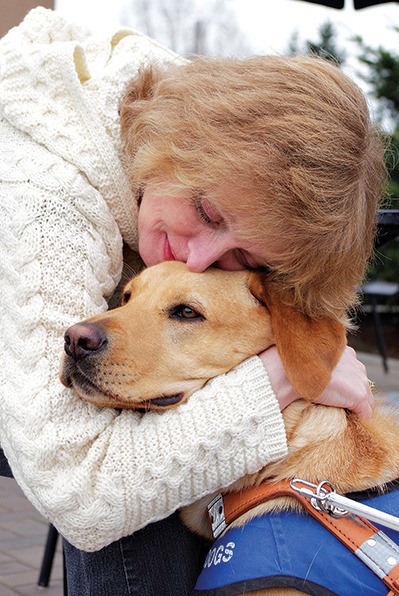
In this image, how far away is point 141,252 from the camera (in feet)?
8.18

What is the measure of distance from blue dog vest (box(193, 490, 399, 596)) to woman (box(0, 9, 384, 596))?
0.53 ft

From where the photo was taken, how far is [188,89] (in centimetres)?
233

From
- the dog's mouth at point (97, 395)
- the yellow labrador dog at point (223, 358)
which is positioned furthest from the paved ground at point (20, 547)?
the dog's mouth at point (97, 395)

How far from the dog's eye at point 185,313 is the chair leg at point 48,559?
1.73m

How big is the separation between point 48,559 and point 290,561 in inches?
84.1

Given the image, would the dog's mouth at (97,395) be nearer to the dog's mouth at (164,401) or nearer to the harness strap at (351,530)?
the dog's mouth at (164,401)

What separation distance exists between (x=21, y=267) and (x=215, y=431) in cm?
68

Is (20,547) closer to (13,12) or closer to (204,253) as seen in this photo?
(204,253)

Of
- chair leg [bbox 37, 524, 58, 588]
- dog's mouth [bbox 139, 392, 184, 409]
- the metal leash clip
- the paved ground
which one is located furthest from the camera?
the paved ground

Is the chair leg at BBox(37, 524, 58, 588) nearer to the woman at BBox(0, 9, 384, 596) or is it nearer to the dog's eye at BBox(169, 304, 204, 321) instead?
the woman at BBox(0, 9, 384, 596)

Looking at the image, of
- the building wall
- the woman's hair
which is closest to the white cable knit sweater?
the woman's hair

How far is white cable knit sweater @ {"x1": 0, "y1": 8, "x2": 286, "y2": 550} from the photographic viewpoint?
1971 mm

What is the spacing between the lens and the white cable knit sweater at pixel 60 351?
77.6 inches

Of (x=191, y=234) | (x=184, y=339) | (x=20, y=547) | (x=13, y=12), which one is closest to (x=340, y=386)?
(x=184, y=339)
